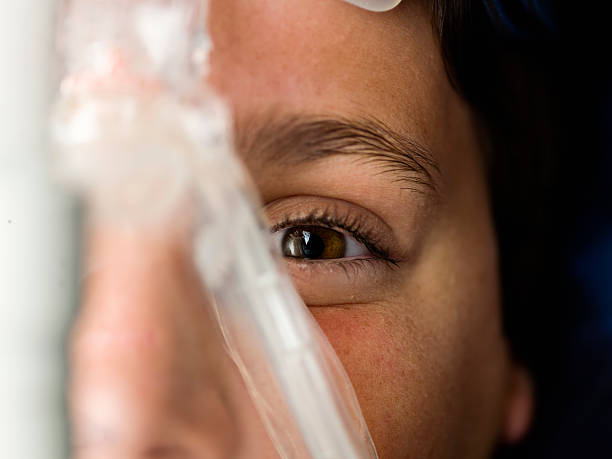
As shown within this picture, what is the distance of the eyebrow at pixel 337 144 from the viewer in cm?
58

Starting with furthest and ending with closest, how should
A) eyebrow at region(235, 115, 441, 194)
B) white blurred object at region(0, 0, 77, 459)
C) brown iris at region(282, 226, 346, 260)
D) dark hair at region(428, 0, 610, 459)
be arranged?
dark hair at region(428, 0, 610, 459) → brown iris at region(282, 226, 346, 260) → eyebrow at region(235, 115, 441, 194) → white blurred object at region(0, 0, 77, 459)

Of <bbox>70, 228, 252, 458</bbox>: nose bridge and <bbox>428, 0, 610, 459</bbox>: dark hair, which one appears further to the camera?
<bbox>428, 0, 610, 459</bbox>: dark hair

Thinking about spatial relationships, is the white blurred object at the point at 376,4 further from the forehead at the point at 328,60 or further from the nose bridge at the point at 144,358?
the nose bridge at the point at 144,358

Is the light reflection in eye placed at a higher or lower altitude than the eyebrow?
lower

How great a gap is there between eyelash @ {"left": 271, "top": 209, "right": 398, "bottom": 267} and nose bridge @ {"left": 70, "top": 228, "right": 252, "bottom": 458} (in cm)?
18

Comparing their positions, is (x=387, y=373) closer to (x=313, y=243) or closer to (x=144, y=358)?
(x=313, y=243)

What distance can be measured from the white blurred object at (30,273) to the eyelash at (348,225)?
0.74ft

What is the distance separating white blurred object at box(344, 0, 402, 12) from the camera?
24.5 inches

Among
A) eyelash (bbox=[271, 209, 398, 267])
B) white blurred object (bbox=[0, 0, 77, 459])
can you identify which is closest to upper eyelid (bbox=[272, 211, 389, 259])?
eyelash (bbox=[271, 209, 398, 267])

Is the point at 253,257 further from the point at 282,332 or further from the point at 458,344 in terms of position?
the point at 458,344

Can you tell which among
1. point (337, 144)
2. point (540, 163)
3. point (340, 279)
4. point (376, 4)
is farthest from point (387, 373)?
point (540, 163)

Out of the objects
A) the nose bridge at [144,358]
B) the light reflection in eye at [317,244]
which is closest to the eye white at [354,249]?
the light reflection in eye at [317,244]

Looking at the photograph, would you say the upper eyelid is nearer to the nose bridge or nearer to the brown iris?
the brown iris

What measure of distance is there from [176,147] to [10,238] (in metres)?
0.12
